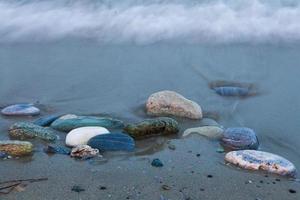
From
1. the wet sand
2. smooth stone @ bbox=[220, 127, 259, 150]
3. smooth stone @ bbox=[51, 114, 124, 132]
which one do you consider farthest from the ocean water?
smooth stone @ bbox=[51, 114, 124, 132]

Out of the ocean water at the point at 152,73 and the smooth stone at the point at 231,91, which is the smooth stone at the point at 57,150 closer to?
the ocean water at the point at 152,73

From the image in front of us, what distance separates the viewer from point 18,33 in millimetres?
6406

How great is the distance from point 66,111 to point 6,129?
600 millimetres

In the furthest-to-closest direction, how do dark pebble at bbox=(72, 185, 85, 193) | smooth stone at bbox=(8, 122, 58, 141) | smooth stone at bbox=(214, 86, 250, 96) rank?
smooth stone at bbox=(214, 86, 250, 96), smooth stone at bbox=(8, 122, 58, 141), dark pebble at bbox=(72, 185, 85, 193)

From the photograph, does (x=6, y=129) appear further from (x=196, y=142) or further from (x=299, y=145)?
(x=299, y=145)

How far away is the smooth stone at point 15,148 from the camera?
3.42m

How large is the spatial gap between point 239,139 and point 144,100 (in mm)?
1131

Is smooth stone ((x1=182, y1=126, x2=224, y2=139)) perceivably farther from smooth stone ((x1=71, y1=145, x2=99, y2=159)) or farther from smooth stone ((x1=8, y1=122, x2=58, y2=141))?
smooth stone ((x1=8, y1=122, x2=58, y2=141))

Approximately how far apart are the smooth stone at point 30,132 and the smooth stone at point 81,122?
0.35 ft

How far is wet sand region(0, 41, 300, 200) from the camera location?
3102mm

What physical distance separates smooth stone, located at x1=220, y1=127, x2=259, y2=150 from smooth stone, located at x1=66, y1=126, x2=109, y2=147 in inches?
31.2

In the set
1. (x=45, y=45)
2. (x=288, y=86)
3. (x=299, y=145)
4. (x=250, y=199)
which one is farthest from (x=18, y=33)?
(x=250, y=199)

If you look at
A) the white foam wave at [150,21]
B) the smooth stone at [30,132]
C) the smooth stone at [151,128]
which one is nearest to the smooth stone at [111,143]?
the smooth stone at [151,128]

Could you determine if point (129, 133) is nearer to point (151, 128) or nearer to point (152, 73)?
point (151, 128)
